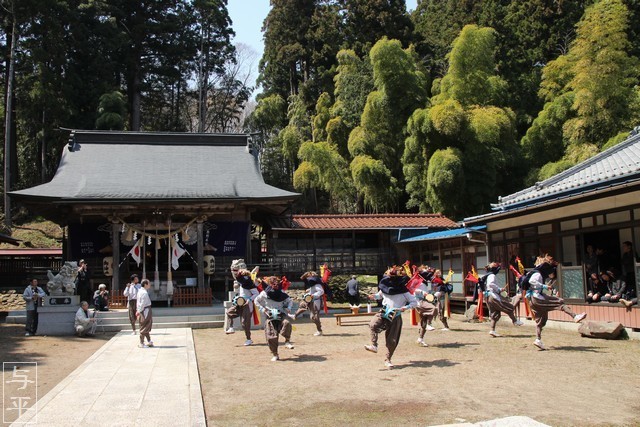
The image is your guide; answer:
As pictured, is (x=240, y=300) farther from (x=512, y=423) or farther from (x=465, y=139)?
(x=465, y=139)

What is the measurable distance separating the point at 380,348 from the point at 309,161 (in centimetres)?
2049

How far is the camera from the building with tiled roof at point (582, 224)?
36.3 feet

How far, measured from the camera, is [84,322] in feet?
43.9

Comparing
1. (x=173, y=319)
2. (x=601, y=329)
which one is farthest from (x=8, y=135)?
(x=601, y=329)

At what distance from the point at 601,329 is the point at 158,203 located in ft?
44.6

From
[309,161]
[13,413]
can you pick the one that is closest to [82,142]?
[309,161]

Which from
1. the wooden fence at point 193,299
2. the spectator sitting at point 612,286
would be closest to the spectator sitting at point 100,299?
the wooden fence at point 193,299

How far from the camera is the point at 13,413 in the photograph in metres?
6.25

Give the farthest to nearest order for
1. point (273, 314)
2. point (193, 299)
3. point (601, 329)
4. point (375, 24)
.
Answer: point (375, 24) → point (193, 299) → point (601, 329) → point (273, 314)

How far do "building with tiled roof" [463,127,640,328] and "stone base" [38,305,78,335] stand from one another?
443 inches

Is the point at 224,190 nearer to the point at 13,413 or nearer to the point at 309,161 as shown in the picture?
the point at 309,161

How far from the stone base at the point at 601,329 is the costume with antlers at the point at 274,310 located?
611 cm

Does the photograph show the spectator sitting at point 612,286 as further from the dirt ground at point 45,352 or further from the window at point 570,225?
the dirt ground at point 45,352

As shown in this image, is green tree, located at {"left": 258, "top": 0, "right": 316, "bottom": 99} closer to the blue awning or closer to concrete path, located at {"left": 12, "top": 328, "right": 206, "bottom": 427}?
the blue awning
